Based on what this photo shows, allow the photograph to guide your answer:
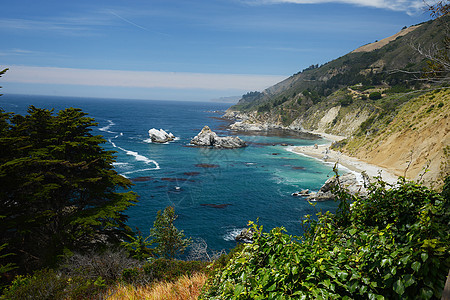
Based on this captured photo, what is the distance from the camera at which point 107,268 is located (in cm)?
1308

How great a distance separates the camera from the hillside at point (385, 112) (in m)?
43.9

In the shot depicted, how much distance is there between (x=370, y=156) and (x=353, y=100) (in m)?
67.0

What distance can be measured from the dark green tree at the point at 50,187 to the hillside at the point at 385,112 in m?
19.9

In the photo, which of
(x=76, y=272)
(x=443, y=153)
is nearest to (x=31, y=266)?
(x=76, y=272)

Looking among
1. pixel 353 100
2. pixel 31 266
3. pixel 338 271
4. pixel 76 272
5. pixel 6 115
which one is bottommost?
pixel 31 266

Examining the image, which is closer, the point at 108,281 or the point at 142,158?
the point at 108,281

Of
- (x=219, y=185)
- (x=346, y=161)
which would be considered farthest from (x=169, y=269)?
(x=346, y=161)

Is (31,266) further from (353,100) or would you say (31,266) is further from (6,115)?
(353,100)

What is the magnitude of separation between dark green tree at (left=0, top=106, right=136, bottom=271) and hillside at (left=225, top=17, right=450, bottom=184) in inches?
782

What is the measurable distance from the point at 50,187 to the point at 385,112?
276 ft

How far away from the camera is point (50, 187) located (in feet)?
59.8

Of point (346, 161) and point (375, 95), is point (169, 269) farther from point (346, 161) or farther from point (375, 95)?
point (375, 95)

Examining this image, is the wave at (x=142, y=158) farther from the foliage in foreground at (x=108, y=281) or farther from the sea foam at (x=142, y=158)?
the foliage in foreground at (x=108, y=281)

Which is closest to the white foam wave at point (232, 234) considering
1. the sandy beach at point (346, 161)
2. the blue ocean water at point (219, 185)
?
the blue ocean water at point (219, 185)
